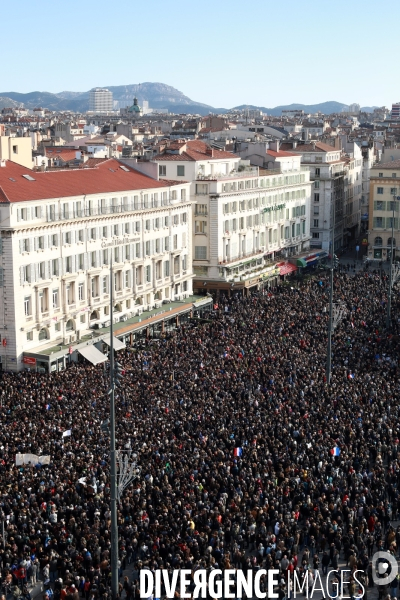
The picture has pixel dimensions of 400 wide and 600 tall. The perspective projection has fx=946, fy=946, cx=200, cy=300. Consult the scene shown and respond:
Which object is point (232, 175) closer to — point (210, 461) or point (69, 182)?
point (69, 182)

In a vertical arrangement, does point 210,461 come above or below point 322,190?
below

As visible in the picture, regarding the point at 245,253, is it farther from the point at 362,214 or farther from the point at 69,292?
the point at 362,214

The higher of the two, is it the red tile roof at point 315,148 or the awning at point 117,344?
the red tile roof at point 315,148

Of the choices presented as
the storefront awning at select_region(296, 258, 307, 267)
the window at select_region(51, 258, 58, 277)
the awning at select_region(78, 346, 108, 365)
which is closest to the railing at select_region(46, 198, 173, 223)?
the window at select_region(51, 258, 58, 277)

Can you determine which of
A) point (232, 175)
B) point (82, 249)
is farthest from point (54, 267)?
point (232, 175)

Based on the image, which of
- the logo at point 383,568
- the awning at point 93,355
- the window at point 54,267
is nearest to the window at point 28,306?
the window at point 54,267

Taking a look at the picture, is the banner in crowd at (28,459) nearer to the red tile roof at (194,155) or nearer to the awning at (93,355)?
the awning at (93,355)
